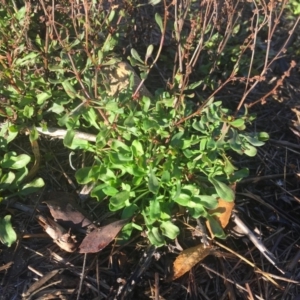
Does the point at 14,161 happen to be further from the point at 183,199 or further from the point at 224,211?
the point at 224,211

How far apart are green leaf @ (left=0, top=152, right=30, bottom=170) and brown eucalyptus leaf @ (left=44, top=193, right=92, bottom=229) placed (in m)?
0.21

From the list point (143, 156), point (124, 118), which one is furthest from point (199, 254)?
point (124, 118)

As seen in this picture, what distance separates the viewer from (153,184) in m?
2.14

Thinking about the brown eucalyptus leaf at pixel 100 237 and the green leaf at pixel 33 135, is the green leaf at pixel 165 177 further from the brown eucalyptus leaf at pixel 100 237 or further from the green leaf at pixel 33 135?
the green leaf at pixel 33 135

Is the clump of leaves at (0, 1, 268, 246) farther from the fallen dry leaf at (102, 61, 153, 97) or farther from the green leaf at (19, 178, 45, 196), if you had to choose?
the fallen dry leaf at (102, 61, 153, 97)

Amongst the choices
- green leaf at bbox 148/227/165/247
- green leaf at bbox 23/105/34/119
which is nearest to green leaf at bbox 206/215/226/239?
green leaf at bbox 148/227/165/247

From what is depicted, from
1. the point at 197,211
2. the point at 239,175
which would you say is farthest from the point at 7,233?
the point at 239,175

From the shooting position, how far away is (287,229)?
243 centimetres

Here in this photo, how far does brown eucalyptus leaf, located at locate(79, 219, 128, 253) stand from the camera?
2.13m

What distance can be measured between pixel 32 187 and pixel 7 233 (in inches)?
10.1

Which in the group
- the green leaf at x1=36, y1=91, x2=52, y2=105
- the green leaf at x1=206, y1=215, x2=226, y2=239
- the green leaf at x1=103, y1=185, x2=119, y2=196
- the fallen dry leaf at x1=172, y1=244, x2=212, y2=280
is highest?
the green leaf at x1=36, y1=91, x2=52, y2=105

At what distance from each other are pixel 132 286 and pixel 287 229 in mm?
799

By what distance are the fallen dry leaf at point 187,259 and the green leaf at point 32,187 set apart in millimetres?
685

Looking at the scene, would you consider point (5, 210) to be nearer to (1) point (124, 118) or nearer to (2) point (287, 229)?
(1) point (124, 118)
